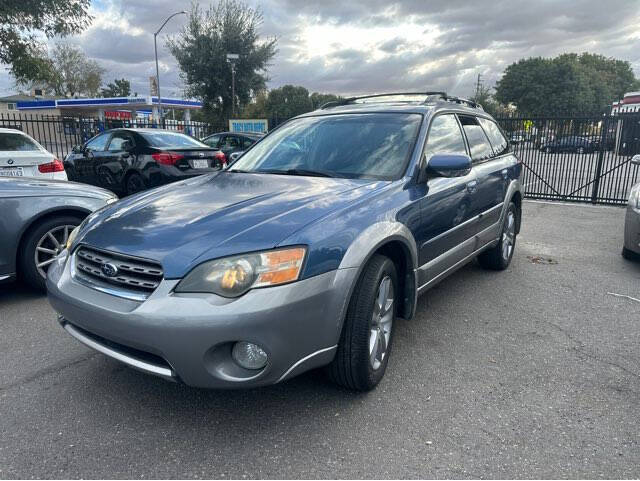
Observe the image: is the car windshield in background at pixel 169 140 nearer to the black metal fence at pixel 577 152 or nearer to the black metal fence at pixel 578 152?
the black metal fence at pixel 577 152

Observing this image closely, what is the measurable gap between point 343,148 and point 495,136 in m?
2.38

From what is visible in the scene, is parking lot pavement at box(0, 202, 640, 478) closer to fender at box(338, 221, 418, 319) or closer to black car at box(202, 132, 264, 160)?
fender at box(338, 221, 418, 319)

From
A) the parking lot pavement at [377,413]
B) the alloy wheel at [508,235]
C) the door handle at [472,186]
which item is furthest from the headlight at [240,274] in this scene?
the alloy wheel at [508,235]

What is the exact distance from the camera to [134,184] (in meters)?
8.36

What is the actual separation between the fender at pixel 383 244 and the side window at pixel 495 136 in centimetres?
243

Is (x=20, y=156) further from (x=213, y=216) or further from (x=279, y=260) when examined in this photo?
(x=279, y=260)

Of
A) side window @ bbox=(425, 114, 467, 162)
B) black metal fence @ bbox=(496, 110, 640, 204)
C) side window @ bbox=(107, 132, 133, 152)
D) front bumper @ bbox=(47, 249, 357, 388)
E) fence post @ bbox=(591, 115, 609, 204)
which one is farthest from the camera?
black metal fence @ bbox=(496, 110, 640, 204)

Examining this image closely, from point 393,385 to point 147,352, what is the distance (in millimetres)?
1443

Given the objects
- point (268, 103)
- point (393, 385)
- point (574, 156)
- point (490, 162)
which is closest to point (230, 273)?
point (393, 385)

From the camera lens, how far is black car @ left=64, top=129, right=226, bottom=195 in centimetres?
795

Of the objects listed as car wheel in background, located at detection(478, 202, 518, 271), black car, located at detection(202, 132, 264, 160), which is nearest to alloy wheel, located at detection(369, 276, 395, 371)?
car wheel in background, located at detection(478, 202, 518, 271)

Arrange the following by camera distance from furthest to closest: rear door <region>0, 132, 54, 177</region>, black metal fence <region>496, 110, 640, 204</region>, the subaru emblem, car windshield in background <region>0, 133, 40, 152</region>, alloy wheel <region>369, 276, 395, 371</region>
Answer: black metal fence <region>496, 110, 640, 204</region> < car windshield in background <region>0, 133, 40, 152</region> < rear door <region>0, 132, 54, 177</region> < alloy wheel <region>369, 276, 395, 371</region> < the subaru emblem

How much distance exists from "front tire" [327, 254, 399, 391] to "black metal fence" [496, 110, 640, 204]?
8292 mm

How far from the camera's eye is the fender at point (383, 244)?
2.42 metres
